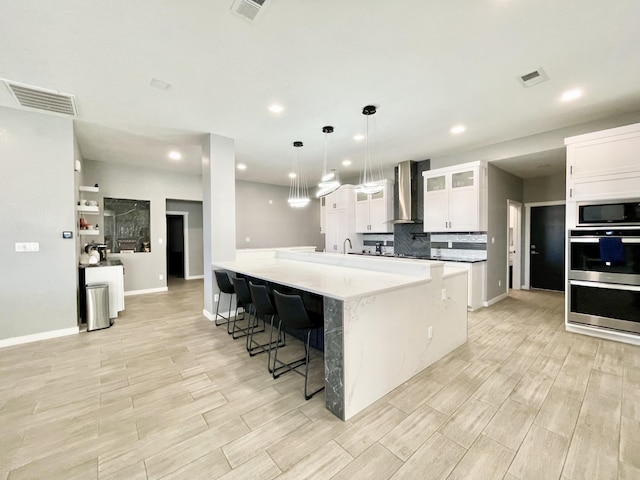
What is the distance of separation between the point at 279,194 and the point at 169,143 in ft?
13.3

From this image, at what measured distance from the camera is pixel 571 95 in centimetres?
303

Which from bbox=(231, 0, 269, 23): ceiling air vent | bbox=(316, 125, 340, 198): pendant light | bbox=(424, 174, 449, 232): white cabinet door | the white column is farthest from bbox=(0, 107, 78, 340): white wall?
bbox=(424, 174, 449, 232): white cabinet door

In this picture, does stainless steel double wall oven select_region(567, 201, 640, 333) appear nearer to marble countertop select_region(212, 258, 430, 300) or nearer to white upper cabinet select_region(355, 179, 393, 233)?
marble countertop select_region(212, 258, 430, 300)

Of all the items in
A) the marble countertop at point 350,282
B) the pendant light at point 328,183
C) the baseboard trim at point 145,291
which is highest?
the pendant light at point 328,183

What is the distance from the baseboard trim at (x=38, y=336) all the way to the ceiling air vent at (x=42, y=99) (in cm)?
280

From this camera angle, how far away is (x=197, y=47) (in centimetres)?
222

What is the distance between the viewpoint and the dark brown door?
5996mm

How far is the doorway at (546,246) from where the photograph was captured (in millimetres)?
5992

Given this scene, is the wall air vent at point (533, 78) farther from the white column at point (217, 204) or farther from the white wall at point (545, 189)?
the white wall at point (545, 189)

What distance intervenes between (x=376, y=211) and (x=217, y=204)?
3.74m

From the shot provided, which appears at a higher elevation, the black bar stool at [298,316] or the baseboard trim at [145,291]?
the black bar stool at [298,316]

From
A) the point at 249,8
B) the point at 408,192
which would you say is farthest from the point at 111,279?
the point at 408,192

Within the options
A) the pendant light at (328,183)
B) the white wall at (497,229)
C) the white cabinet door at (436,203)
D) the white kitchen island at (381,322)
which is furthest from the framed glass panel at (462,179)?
the pendant light at (328,183)

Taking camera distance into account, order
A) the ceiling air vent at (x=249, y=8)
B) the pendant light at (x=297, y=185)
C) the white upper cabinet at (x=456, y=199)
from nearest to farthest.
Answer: the ceiling air vent at (x=249, y=8), the pendant light at (x=297, y=185), the white upper cabinet at (x=456, y=199)
